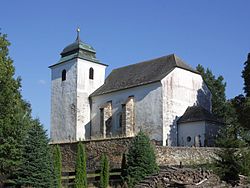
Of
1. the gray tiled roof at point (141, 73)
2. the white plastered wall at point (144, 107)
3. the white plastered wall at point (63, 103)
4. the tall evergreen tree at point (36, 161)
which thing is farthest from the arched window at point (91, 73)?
the tall evergreen tree at point (36, 161)

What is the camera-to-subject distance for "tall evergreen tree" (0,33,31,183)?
23219 millimetres

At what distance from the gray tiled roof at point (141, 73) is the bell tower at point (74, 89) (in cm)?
129

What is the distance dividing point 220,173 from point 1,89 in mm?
12408

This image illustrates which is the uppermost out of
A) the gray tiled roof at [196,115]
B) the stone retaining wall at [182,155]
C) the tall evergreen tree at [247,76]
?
the tall evergreen tree at [247,76]

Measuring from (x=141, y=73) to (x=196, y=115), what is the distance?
726 cm

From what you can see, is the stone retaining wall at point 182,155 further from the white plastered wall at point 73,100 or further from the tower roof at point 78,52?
the tower roof at point 78,52

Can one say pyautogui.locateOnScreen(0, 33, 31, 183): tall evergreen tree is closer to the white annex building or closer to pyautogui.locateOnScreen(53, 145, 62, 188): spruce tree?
pyautogui.locateOnScreen(53, 145, 62, 188): spruce tree

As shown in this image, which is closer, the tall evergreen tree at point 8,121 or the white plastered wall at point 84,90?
the tall evergreen tree at point 8,121

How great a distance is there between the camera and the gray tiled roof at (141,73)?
3958 centimetres

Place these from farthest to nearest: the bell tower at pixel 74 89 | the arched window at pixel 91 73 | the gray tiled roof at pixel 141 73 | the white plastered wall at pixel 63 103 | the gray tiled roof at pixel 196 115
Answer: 1. the arched window at pixel 91 73
2. the white plastered wall at pixel 63 103
3. the bell tower at pixel 74 89
4. the gray tiled roof at pixel 141 73
5. the gray tiled roof at pixel 196 115

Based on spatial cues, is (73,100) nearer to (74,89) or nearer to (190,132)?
(74,89)

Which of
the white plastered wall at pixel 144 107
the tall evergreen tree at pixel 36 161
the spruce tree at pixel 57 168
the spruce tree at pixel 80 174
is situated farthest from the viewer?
the white plastered wall at pixel 144 107

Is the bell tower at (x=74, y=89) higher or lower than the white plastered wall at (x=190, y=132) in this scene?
higher

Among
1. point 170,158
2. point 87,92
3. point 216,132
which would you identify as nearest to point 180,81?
point 216,132
